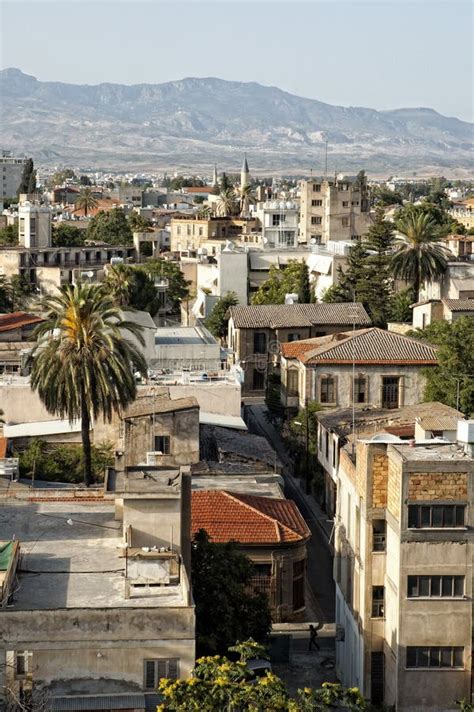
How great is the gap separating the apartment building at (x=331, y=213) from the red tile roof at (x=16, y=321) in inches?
1826

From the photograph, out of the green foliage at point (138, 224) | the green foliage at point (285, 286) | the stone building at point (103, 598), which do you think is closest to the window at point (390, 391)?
the stone building at point (103, 598)

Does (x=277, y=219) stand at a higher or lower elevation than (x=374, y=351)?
higher

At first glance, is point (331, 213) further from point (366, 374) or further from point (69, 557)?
point (69, 557)

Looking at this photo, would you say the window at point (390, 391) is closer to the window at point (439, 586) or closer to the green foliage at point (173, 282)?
the window at point (439, 586)

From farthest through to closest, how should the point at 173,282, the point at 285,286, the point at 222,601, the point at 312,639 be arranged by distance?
the point at 173,282 < the point at 285,286 < the point at 312,639 < the point at 222,601

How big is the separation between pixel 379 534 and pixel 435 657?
2792 mm

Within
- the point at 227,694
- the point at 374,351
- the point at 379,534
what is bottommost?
the point at 374,351

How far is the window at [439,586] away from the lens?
90.1 ft

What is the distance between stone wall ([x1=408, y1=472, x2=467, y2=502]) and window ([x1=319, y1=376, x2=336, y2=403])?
27405 mm

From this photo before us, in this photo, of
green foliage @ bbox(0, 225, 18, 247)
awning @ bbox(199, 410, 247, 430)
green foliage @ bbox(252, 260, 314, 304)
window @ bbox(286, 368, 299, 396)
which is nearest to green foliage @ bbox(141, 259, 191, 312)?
green foliage @ bbox(252, 260, 314, 304)

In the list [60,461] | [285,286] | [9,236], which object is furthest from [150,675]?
[9,236]

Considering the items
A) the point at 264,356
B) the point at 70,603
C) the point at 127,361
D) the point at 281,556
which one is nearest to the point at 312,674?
the point at 281,556

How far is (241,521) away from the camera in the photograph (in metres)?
34.3

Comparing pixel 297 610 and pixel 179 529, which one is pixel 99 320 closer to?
pixel 297 610
